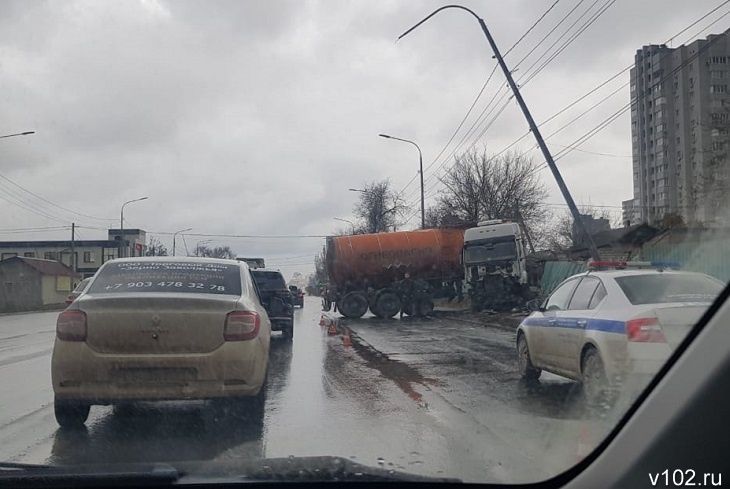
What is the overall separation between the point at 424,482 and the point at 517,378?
20.4 feet

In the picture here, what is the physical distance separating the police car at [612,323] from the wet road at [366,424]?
1.06 feet

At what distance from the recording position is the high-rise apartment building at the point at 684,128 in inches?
220

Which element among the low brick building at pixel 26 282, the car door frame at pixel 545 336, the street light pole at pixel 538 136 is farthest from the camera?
the low brick building at pixel 26 282

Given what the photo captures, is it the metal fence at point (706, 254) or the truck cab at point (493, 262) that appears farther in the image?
the truck cab at point (493, 262)

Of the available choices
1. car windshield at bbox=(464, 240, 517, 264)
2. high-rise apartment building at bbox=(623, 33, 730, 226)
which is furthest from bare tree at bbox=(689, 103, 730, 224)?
car windshield at bbox=(464, 240, 517, 264)

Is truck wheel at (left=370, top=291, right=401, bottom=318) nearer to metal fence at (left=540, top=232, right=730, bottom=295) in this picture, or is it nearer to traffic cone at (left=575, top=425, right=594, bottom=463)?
metal fence at (left=540, top=232, right=730, bottom=295)

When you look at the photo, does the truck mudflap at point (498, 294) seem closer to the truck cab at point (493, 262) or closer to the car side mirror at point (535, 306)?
the truck cab at point (493, 262)

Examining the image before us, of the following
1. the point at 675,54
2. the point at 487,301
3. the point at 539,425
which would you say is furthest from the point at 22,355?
the point at 487,301

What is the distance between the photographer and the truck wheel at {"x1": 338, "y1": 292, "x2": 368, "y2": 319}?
2812cm

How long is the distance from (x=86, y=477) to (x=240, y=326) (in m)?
2.83

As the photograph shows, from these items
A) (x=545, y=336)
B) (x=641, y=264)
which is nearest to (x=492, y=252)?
(x=545, y=336)

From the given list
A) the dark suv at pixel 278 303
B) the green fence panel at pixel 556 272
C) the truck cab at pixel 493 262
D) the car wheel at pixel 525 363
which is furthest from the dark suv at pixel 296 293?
the car wheel at pixel 525 363

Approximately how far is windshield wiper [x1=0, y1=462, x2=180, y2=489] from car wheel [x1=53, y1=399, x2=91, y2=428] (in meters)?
2.77

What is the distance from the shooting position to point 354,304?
28.2 metres
